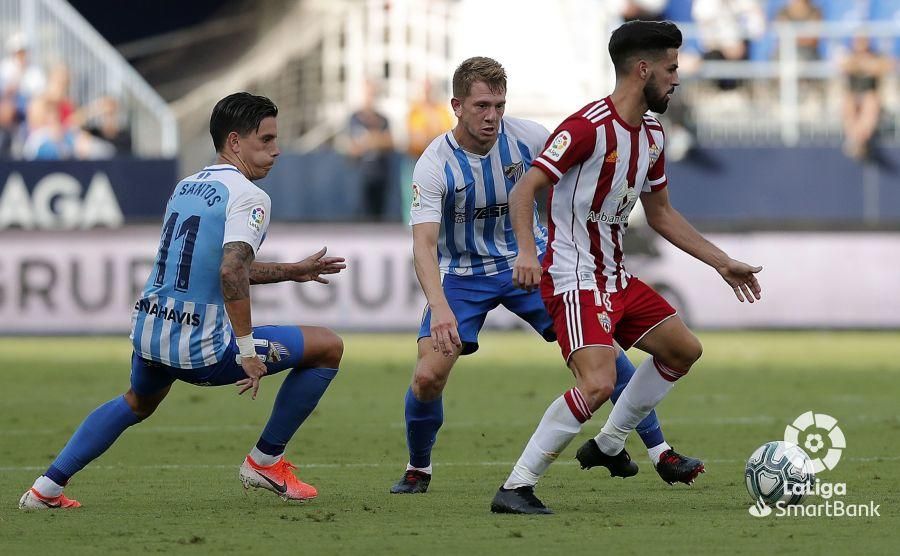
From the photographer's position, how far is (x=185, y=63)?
24984mm

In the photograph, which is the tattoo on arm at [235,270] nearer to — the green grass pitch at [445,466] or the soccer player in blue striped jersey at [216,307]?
the soccer player in blue striped jersey at [216,307]

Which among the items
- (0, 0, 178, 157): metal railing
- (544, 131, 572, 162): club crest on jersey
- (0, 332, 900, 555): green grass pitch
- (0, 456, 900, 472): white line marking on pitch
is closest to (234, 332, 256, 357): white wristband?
(0, 332, 900, 555): green grass pitch

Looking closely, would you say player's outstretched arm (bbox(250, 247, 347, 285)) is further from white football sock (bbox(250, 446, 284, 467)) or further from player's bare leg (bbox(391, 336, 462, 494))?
white football sock (bbox(250, 446, 284, 467))

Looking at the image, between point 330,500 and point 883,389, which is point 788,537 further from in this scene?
point 883,389

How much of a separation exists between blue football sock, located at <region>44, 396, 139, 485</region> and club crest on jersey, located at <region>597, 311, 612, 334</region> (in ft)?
6.96

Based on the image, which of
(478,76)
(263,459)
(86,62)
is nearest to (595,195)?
(478,76)

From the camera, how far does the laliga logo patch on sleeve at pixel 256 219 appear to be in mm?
6730

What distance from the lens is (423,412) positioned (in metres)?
7.70

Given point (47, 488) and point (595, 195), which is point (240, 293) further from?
point (595, 195)

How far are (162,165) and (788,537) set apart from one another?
15.7m

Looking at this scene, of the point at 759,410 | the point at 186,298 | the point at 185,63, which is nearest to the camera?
the point at 186,298

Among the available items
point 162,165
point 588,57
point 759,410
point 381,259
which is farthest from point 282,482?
point 588,57

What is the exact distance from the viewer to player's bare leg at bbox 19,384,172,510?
6980 mm

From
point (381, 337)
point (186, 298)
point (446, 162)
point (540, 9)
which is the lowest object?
point (381, 337)
